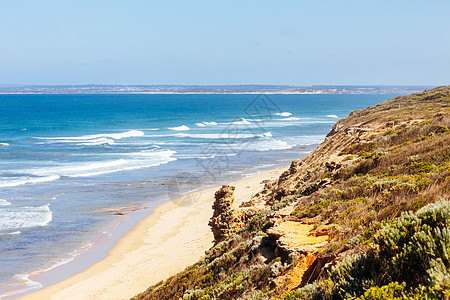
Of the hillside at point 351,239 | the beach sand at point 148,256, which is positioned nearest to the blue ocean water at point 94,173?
the beach sand at point 148,256

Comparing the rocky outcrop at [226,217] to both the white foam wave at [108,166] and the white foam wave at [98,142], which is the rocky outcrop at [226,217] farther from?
the white foam wave at [98,142]

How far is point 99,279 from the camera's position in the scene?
1500cm

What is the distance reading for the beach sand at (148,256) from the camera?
551 inches

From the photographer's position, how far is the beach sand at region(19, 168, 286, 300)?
45.9 feet

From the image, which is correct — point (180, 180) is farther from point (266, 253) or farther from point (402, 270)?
point (402, 270)

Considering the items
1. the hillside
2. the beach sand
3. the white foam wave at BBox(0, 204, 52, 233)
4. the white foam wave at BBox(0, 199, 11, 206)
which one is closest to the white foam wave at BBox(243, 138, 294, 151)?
the beach sand

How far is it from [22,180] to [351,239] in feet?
98.0

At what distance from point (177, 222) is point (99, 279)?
7413 mm

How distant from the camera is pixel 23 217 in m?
21.8

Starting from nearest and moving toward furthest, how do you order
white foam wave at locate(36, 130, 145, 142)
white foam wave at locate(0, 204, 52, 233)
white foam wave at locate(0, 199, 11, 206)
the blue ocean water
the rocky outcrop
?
the rocky outcrop < the blue ocean water < white foam wave at locate(0, 204, 52, 233) < white foam wave at locate(0, 199, 11, 206) < white foam wave at locate(36, 130, 145, 142)

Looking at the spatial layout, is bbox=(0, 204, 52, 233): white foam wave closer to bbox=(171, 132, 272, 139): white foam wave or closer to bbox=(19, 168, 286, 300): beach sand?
bbox=(19, 168, 286, 300): beach sand

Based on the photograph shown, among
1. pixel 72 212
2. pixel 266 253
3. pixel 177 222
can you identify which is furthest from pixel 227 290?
pixel 72 212

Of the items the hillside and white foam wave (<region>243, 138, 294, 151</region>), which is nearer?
the hillside

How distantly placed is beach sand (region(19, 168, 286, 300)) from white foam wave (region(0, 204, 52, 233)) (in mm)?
5235
